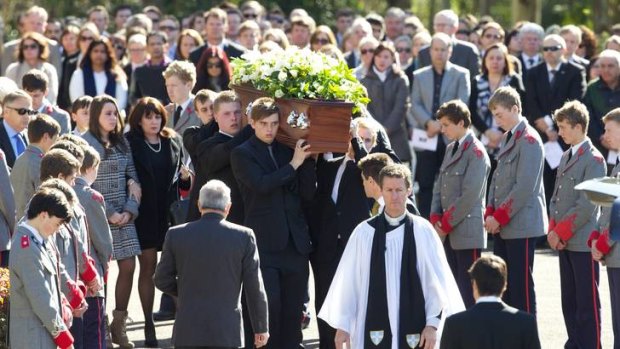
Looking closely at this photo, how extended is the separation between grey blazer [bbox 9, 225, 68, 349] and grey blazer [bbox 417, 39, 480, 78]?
976 cm

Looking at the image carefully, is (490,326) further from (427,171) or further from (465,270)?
(427,171)

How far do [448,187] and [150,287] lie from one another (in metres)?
2.75

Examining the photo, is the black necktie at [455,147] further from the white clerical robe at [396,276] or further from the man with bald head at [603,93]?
the man with bald head at [603,93]

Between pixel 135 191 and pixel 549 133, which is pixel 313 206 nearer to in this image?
pixel 135 191

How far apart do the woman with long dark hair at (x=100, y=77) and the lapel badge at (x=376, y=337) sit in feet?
26.9

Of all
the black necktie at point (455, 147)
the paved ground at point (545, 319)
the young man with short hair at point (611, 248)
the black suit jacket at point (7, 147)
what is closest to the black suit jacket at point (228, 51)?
the paved ground at point (545, 319)

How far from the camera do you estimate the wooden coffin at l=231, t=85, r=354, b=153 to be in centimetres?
1003

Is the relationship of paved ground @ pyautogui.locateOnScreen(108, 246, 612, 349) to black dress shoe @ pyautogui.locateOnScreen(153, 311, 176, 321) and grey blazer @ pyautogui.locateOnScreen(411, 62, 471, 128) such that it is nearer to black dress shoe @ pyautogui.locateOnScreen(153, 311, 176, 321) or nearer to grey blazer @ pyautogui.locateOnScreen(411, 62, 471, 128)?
black dress shoe @ pyautogui.locateOnScreen(153, 311, 176, 321)

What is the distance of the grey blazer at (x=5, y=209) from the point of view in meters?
10.8

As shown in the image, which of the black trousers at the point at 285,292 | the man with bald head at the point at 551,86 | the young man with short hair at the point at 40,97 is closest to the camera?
the black trousers at the point at 285,292

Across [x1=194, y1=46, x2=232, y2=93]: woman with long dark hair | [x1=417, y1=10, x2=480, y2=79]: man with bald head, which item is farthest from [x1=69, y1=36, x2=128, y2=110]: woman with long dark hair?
[x1=417, y1=10, x2=480, y2=79]: man with bald head

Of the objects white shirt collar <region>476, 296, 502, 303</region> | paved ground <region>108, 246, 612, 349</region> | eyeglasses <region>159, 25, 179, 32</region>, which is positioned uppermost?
eyeglasses <region>159, 25, 179, 32</region>

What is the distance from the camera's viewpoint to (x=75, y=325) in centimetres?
967

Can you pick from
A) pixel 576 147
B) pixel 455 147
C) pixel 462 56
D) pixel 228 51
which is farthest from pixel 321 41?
pixel 576 147
